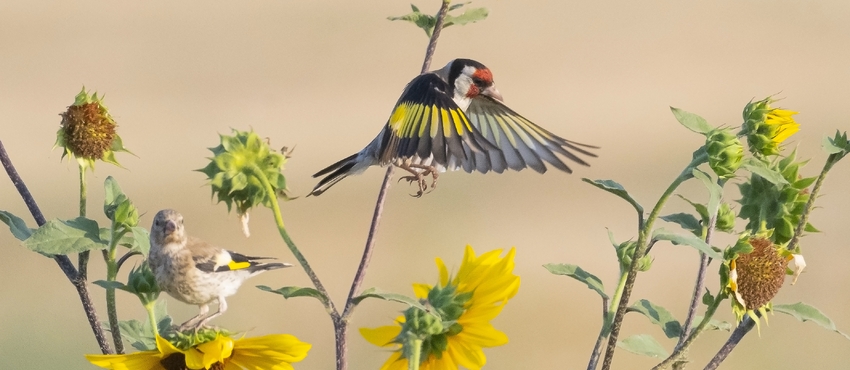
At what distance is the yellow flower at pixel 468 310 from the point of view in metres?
1.45

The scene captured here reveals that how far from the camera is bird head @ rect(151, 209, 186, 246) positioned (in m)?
1.88

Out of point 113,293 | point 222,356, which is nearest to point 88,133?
point 113,293

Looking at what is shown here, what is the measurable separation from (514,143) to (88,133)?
1.14 meters

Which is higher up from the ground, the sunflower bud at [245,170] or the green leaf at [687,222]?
the sunflower bud at [245,170]

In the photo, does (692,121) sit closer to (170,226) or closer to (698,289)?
(698,289)

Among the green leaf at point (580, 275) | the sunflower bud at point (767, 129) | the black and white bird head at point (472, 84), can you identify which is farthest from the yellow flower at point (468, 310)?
the black and white bird head at point (472, 84)

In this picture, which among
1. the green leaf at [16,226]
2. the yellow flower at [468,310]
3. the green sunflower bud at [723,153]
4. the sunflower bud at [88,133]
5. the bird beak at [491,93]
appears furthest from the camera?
the bird beak at [491,93]

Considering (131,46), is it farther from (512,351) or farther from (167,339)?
(167,339)

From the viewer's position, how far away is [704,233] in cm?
178

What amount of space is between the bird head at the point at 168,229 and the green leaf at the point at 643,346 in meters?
0.80

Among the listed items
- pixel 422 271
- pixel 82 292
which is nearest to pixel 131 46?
pixel 422 271

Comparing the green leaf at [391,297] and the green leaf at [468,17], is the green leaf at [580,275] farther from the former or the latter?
the green leaf at [468,17]

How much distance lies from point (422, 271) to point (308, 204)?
13.3 feet

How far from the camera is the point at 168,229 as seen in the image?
193 cm
